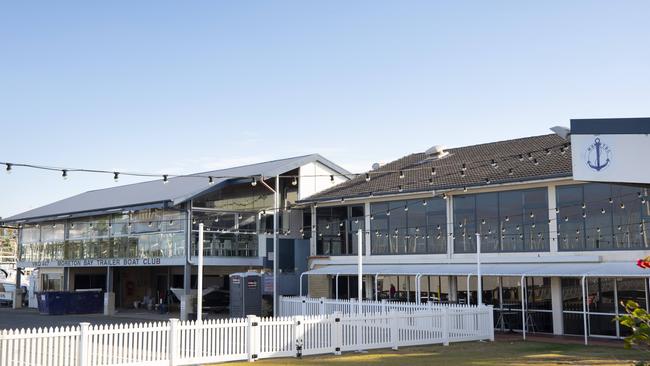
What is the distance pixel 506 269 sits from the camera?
931 inches

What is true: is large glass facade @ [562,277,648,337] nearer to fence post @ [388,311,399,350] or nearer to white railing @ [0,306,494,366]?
white railing @ [0,306,494,366]

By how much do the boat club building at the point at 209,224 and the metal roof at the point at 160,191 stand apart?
0.07 m

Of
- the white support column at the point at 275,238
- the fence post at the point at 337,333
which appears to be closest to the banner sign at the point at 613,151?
the fence post at the point at 337,333

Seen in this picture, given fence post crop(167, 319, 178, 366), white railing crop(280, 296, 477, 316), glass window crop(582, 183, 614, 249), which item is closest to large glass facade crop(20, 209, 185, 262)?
white railing crop(280, 296, 477, 316)

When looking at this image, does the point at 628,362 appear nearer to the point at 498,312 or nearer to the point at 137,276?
the point at 498,312

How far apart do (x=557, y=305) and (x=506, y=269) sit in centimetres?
189

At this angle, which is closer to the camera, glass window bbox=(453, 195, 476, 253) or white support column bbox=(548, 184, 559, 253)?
white support column bbox=(548, 184, 559, 253)

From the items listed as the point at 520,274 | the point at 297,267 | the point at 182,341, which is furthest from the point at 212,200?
the point at 182,341

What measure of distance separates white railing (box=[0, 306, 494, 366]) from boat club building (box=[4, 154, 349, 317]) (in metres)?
9.75

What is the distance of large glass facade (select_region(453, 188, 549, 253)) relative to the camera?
78.8 feet

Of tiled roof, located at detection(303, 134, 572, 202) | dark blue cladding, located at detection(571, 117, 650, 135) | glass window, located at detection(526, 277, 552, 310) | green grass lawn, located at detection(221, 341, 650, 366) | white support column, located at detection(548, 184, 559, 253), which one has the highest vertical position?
tiled roof, located at detection(303, 134, 572, 202)

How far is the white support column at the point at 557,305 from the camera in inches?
910

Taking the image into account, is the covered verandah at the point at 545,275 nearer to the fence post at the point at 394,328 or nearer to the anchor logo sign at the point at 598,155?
the fence post at the point at 394,328

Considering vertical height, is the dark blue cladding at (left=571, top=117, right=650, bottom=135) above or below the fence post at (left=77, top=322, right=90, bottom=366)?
above
